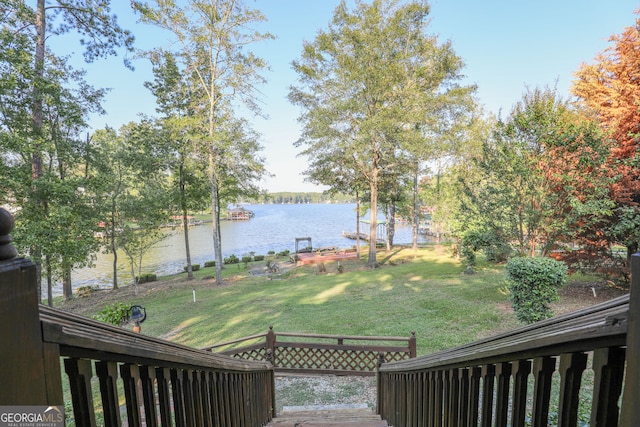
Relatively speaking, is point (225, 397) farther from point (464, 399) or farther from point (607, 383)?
point (607, 383)

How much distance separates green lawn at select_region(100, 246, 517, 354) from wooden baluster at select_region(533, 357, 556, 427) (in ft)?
18.5

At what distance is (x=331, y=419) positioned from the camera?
124 inches

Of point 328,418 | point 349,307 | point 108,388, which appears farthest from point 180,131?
point 108,388

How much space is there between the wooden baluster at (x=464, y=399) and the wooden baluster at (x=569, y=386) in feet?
2.16

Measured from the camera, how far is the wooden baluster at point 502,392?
1191 mm

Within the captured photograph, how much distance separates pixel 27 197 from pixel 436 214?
883 inches

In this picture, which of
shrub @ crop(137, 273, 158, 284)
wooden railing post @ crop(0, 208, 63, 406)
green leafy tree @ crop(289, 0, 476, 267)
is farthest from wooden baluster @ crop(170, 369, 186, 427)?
shrub @ crop(137, 273, 158, 284)

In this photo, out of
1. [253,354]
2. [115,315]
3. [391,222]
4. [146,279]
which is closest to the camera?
[253,354]

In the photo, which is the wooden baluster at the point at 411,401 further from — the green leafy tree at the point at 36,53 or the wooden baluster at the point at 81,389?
the green leafy tree at the point at 36,53

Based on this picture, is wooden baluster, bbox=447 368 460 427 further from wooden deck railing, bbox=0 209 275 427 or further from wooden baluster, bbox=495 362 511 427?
wooden deck railing, bbox=0 209 275 427

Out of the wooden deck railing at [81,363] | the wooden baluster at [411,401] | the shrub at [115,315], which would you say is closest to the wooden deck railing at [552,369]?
the wooden baluster at [411,401]

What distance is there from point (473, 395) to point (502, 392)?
1.08 feet

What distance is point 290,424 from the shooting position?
120 inches

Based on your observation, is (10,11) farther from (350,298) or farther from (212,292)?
(350,298)
